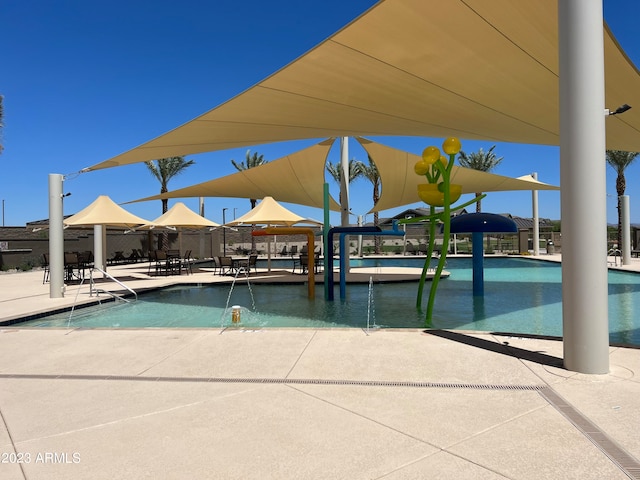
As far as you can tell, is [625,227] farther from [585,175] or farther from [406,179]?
[585,175]

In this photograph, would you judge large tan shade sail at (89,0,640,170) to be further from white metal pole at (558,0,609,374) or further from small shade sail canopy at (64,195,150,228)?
small shade sail canopy at (64,195,150,228)

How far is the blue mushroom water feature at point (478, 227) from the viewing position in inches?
362

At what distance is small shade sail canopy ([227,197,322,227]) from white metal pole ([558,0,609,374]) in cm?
1135

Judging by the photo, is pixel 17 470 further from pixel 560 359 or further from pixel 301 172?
pixel 301 172

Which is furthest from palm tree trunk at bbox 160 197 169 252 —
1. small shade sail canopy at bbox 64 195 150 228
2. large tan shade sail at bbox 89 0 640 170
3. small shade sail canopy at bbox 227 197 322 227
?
large tan shade sail at bbox 89 0 640 170

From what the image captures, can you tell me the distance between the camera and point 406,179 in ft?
48.4

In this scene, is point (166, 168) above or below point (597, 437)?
above

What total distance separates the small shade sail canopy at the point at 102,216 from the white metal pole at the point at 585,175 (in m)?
12.8

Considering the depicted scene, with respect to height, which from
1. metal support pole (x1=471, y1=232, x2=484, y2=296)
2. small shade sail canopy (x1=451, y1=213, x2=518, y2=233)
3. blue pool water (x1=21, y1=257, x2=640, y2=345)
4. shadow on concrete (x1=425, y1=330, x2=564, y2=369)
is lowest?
blue pool water (x1=21, y1=257, x2=640, y2=345)

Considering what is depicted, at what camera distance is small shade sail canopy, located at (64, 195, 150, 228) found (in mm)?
12828

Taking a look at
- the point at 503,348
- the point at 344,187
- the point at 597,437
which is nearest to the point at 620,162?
the point at 344,187

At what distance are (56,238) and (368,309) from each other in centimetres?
699

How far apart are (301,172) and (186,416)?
12.2 m

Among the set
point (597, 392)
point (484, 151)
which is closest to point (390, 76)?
point (597, 392)
